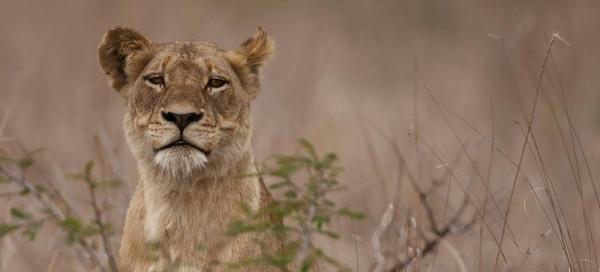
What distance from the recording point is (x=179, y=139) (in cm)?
540

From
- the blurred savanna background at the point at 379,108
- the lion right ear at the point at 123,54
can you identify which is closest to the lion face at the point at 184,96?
the lion right ear at the point at 123,54

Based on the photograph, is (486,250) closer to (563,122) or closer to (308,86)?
(563,122)

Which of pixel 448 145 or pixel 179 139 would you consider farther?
pixel 448 145

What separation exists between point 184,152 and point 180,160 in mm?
35

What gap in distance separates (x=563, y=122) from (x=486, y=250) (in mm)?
3910

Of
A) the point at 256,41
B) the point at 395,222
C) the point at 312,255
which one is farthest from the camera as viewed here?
the point at 395,222

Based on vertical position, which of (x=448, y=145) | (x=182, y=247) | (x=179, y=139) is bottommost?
(x=448, y=145)

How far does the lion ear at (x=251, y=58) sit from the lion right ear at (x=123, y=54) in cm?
38

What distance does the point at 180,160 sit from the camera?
5398mm

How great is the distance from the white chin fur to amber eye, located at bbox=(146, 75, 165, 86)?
14.7 inches

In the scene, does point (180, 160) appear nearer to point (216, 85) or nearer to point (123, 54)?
point (216, 85)

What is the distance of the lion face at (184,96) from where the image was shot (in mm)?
5430

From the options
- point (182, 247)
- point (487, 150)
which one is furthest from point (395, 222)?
point (487, 150)

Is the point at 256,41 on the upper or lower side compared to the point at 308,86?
upper
